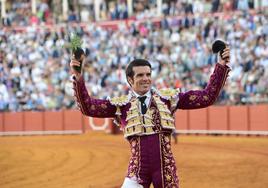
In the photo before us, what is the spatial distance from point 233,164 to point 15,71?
41.4 ft

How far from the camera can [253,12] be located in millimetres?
17891

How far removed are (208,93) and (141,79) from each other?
39cm

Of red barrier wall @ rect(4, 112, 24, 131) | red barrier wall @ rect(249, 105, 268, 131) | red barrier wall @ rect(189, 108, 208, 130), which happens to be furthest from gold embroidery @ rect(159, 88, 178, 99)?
red barrier wall @ rect(4, 112, 24, 131)

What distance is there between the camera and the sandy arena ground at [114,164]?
27.7 feet

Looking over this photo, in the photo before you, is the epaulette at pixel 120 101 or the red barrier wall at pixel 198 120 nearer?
the epaulette at pixel 120 101

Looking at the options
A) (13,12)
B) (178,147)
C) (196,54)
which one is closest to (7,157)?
(178,147)

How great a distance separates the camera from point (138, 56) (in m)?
19.3

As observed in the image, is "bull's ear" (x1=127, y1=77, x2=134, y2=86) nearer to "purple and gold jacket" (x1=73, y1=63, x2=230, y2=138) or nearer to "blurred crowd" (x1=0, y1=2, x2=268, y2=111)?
"purple and gold jacket" (x1=73, y1=63, x2=230, y2=138)

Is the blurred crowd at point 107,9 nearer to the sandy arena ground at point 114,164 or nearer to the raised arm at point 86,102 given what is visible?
the sandy arena ground at point 114,164

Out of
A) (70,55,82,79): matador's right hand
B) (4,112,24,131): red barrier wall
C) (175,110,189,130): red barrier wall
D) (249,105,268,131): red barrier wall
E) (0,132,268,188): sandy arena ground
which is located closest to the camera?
(70,55,82,79): matador's right hand

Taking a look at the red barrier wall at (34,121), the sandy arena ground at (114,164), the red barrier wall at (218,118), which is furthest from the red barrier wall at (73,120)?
the sandy arena ground at (114,164)

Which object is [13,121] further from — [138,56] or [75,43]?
[75,43]

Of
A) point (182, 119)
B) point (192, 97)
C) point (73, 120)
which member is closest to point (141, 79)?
point (192, 97)

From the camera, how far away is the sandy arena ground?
8.45 metres
